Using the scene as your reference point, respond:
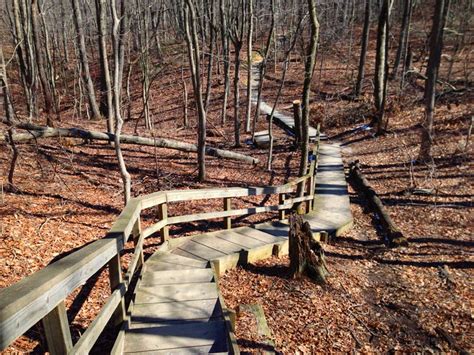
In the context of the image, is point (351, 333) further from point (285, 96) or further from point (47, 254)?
point (285, 96)

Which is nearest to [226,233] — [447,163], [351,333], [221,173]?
[351,333]

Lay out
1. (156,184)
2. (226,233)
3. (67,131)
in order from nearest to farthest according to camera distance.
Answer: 1. (226,233)
2. (156,184)
3. (67,131)

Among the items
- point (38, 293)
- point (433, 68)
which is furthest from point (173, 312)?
point (433, 68)

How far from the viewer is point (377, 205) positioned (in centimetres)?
995

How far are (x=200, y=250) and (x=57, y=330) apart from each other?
384 centimetres

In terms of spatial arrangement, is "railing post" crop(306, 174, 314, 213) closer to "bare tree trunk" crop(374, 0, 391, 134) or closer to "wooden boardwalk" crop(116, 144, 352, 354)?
"wooden boardwalk" crop(116, 144, 352, 354)

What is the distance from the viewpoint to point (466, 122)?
15.5 m

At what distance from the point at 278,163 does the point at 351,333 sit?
9844mm

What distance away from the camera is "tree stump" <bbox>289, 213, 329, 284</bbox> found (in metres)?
6.15

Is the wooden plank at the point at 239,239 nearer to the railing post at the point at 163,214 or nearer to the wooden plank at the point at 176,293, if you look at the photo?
the railing post at the point at 163,214

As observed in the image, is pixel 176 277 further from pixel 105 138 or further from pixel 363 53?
pixel 363 53

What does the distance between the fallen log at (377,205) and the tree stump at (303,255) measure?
281 cm

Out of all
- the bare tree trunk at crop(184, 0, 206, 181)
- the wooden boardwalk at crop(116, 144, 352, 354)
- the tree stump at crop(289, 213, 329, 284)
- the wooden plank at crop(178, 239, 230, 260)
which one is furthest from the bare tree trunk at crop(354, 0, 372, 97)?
the wooden plank at crop(178, 239, 230, 260)

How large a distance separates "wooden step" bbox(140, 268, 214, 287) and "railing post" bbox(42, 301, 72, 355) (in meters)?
2.41
